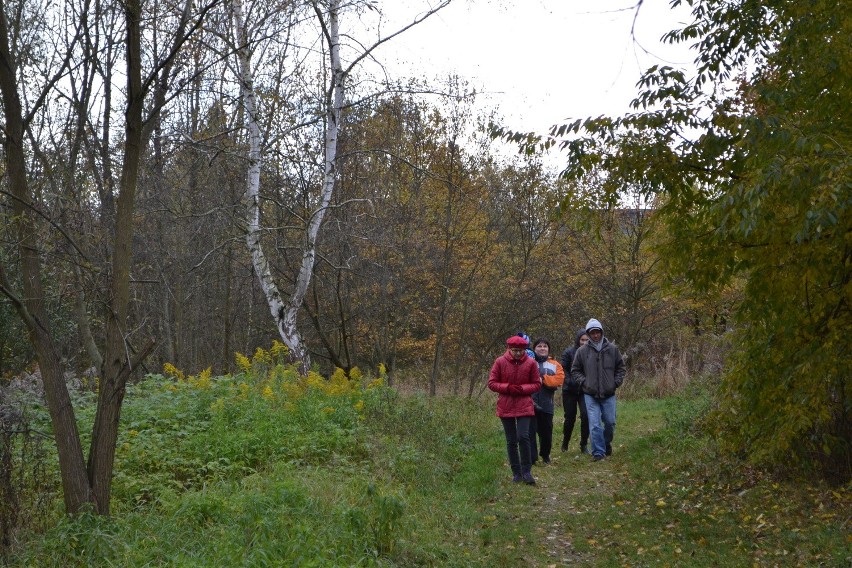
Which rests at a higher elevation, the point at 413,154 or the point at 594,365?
the point at 413,154

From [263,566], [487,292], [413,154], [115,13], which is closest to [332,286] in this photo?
[413,154]

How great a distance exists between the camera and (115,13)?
20.8ft

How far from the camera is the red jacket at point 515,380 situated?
9.40 meters

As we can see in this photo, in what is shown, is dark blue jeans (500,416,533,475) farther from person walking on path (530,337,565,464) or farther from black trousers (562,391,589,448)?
black trousers (562,391,589,448)

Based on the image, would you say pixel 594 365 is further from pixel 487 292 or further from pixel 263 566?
pixel 487 292

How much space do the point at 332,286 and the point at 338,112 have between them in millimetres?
6249

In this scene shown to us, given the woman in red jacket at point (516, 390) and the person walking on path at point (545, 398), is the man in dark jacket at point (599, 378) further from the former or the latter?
the woman in red jacket at point (516, 390)

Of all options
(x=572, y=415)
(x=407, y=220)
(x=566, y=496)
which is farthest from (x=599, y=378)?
(x=407, y=220)

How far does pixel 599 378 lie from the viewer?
10.8 m

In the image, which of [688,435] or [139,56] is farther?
[688,435]

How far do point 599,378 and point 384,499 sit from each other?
549 centimetres

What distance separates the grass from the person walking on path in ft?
1.28

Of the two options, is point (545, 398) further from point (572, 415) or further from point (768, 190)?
point (768, 190)

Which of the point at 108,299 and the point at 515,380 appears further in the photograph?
the point at 515,380
